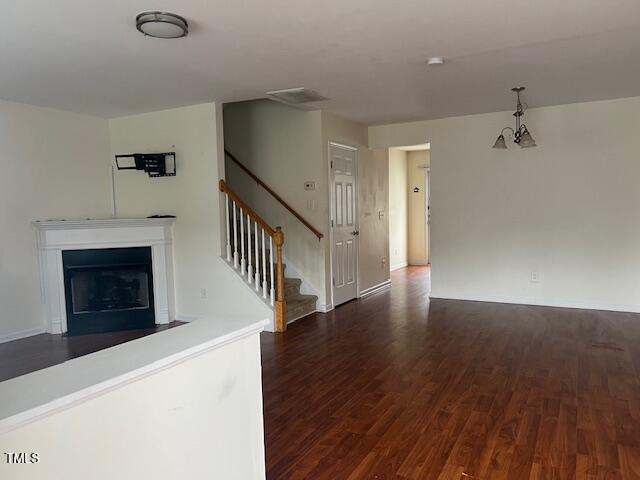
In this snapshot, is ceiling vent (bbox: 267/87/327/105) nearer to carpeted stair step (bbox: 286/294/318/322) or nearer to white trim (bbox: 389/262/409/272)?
carpeted stair step (bbox: 286/294/318/322)

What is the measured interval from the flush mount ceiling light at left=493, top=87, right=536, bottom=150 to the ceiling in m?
0.25

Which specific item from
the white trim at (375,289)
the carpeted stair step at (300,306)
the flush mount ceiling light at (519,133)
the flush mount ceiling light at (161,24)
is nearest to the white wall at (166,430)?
the flush mount ceiling light at (161,24)

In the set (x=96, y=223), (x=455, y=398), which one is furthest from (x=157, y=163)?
(x=455, y=398)

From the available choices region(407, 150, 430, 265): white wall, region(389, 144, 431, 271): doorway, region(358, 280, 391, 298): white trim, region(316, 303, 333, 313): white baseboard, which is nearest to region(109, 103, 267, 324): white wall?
region(316, 303, 333, 313): white baseboard

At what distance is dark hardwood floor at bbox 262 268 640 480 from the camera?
2.23 meters

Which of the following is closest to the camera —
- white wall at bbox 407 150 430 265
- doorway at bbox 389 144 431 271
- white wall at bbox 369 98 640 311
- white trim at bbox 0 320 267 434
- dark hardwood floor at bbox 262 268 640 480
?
white trim at bbox 0 320 267 434

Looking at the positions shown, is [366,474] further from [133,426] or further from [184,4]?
[184,4]

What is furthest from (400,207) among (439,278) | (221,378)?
(221,378)

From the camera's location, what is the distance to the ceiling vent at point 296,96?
4.31m

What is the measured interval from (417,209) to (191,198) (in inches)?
232

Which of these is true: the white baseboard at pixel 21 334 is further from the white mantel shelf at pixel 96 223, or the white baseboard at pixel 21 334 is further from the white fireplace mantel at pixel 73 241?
the white mantel shelf at pixel 96 223

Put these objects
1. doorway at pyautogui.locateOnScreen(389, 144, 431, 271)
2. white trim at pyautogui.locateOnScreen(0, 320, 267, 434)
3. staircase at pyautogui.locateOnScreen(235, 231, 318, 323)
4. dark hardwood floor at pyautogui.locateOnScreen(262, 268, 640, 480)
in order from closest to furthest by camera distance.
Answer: white trim at pyautogui.locateOnScreen(0, 320, 267, 434) < dark hardwood floor at pyautogui.locateOnScreen(262, 268, 640, 480) < staircase at pyautogui.locateOnScreen(235, 231, 318, 323) < doorway at pyautogui.locateOnScreen(389, 144, 431, 271)

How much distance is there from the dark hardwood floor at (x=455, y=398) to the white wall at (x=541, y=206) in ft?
2.04

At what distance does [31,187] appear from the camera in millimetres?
4684
